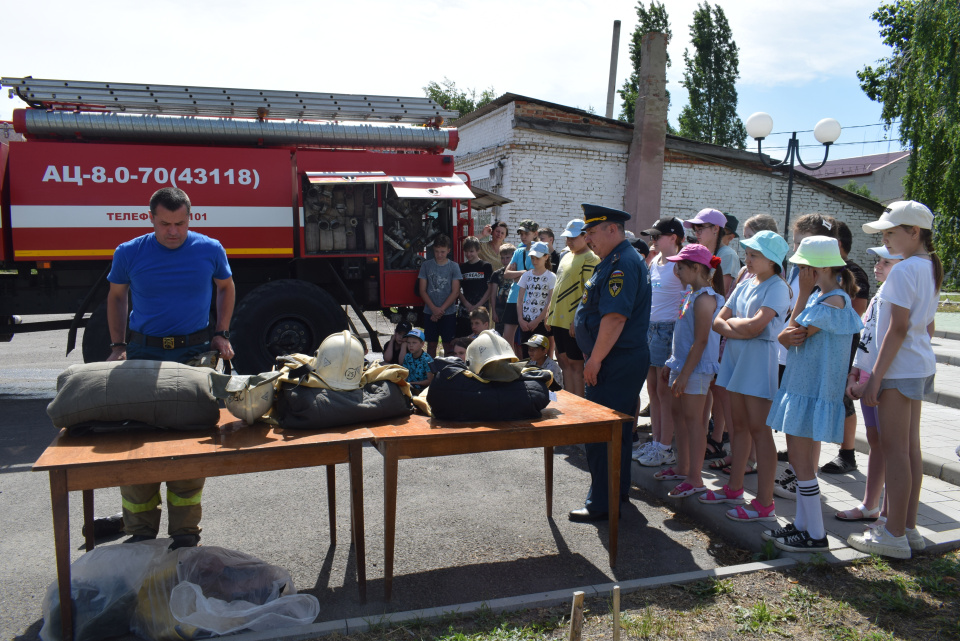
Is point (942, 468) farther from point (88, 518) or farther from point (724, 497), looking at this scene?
point (88, 518)

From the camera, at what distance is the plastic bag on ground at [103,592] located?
2.79m

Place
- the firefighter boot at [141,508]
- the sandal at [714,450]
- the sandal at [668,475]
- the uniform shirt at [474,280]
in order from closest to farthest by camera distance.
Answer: the firefighter boot at [141,508]
the sandal at [668,475]
the sandal at [714,450]
the uniform shirt at [474,280]

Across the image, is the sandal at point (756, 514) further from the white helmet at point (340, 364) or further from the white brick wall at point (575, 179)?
the white brick wall at point (575, 179)

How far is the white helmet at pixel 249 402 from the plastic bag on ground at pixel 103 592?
713 mm

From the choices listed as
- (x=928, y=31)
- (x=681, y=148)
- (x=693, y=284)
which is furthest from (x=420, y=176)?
(x=928, y=31)

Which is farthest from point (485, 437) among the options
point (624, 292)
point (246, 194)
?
point (246, 194)

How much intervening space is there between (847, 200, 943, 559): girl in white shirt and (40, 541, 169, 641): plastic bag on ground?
368 cm

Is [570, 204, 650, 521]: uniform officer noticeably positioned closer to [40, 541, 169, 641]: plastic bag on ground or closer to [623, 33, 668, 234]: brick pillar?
[40, 541, 169, 641]: plastic bag on ground

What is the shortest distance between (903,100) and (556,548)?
16.4 m

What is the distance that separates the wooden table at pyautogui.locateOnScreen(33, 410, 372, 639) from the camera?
2631 millimetres

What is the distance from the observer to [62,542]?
2.67m

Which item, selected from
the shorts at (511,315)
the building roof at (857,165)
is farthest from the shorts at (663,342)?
the building roof at (857,165)

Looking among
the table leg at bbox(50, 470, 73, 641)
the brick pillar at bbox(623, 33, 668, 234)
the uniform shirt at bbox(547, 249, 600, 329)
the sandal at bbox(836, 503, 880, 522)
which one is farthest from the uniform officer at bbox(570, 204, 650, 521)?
the brick pillar at bbox(623, 33, 668, 234)

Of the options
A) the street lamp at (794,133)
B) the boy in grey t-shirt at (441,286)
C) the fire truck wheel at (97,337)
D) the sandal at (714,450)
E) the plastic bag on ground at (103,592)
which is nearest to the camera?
the plastic bag on ground at (103,592)
